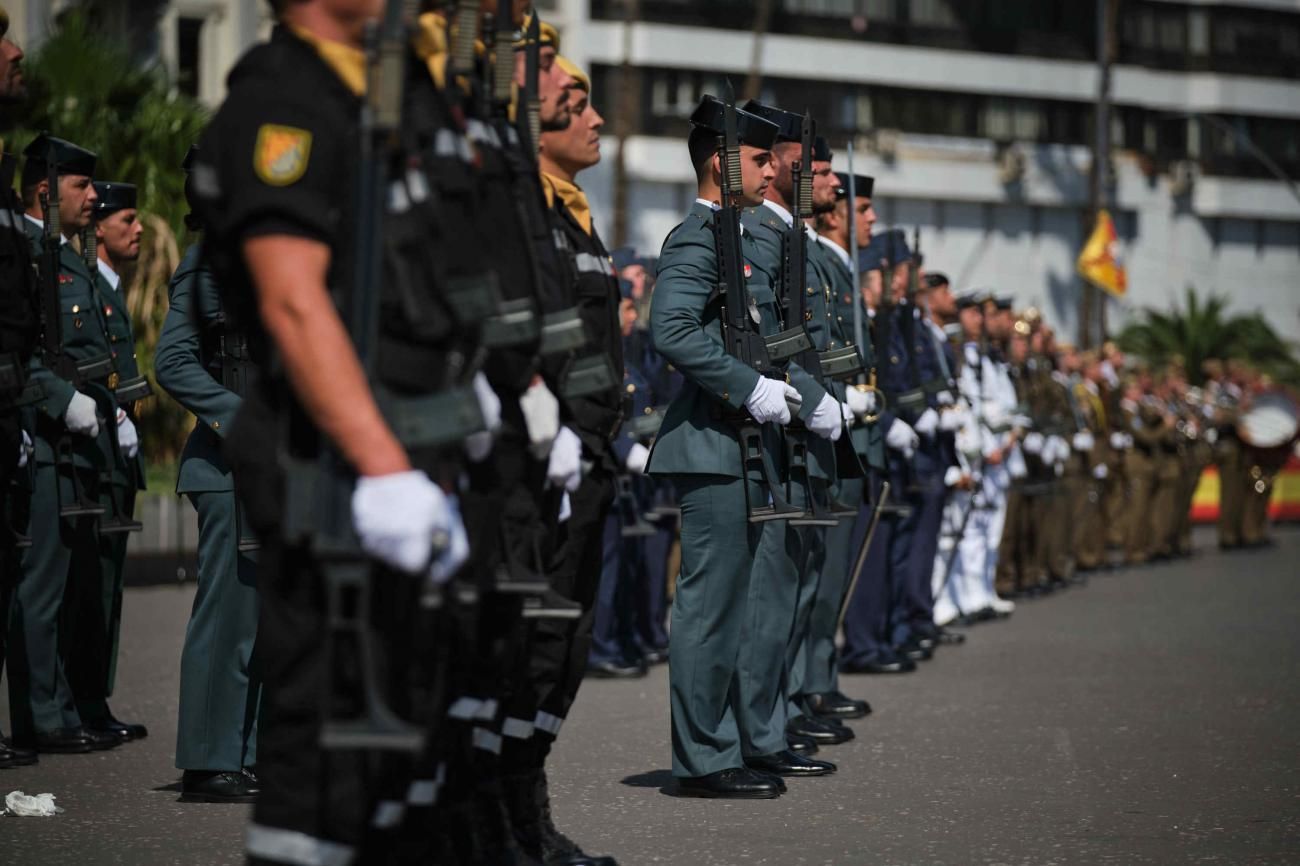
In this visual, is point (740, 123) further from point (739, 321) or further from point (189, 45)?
point (189, 45)

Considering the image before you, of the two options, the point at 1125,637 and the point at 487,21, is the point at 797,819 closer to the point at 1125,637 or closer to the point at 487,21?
the point at 487,21

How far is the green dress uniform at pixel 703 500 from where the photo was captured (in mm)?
7266

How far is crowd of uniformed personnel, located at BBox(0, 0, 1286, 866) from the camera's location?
155 inches

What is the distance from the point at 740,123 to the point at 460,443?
149 inches

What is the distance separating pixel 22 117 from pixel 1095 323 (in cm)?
3496

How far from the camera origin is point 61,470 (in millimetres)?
8367

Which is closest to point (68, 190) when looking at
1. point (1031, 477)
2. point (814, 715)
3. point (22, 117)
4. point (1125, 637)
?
point (814, 715)

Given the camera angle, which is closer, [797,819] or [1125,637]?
[797,819]

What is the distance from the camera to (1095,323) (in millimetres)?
48844

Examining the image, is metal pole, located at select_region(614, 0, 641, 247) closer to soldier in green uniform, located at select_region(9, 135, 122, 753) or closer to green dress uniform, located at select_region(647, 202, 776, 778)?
soldier in green uniform, located at select_region(9, 135, 122, 753)

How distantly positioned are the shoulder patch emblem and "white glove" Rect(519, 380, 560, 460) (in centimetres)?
92

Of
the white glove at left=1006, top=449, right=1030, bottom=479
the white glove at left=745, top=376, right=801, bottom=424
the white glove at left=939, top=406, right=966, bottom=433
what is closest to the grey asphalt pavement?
the white glove at left=745, top=376, right=801, bottom=424

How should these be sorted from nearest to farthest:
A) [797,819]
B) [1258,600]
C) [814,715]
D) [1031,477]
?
[797,819] < [814,715] < [1258,600] < [1031,477]

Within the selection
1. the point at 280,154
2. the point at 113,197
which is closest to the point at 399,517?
the point at 280,154
